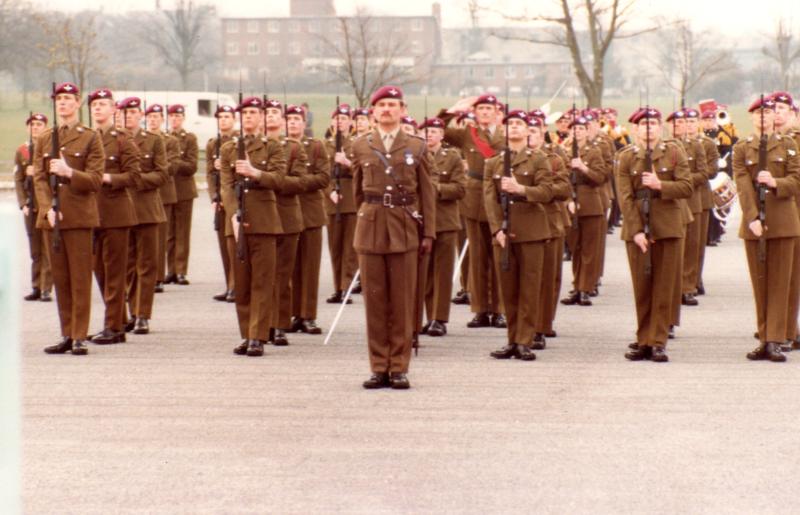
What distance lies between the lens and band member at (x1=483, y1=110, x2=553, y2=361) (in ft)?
35.7

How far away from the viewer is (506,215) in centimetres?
1102

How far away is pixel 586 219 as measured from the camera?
15867 mm

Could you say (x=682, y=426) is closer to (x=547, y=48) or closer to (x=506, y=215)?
(x=506, y=215)

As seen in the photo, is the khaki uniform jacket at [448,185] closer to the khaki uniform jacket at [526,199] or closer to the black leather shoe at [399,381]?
the khaki uniform jacket at [526,199]

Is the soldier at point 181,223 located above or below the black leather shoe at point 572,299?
above

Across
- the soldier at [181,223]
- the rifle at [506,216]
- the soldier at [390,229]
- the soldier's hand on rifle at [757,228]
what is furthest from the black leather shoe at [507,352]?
the soldier at [181,223]

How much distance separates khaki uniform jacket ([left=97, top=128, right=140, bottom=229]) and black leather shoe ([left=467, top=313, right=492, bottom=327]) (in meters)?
3.25

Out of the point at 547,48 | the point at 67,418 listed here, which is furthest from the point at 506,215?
the point at 547,48

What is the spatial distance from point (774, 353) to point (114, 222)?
549 centimetres

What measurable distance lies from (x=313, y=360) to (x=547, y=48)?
4897 inches

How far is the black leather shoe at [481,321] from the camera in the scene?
13.1m

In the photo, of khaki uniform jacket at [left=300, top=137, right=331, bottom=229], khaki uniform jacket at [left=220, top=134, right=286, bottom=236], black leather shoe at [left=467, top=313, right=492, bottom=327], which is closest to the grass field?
khaki uniform jacket at [left=300, top=137, right=331, bottom=229]

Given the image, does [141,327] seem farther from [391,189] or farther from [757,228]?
[757,228]

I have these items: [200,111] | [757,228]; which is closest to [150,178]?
[757,228]
